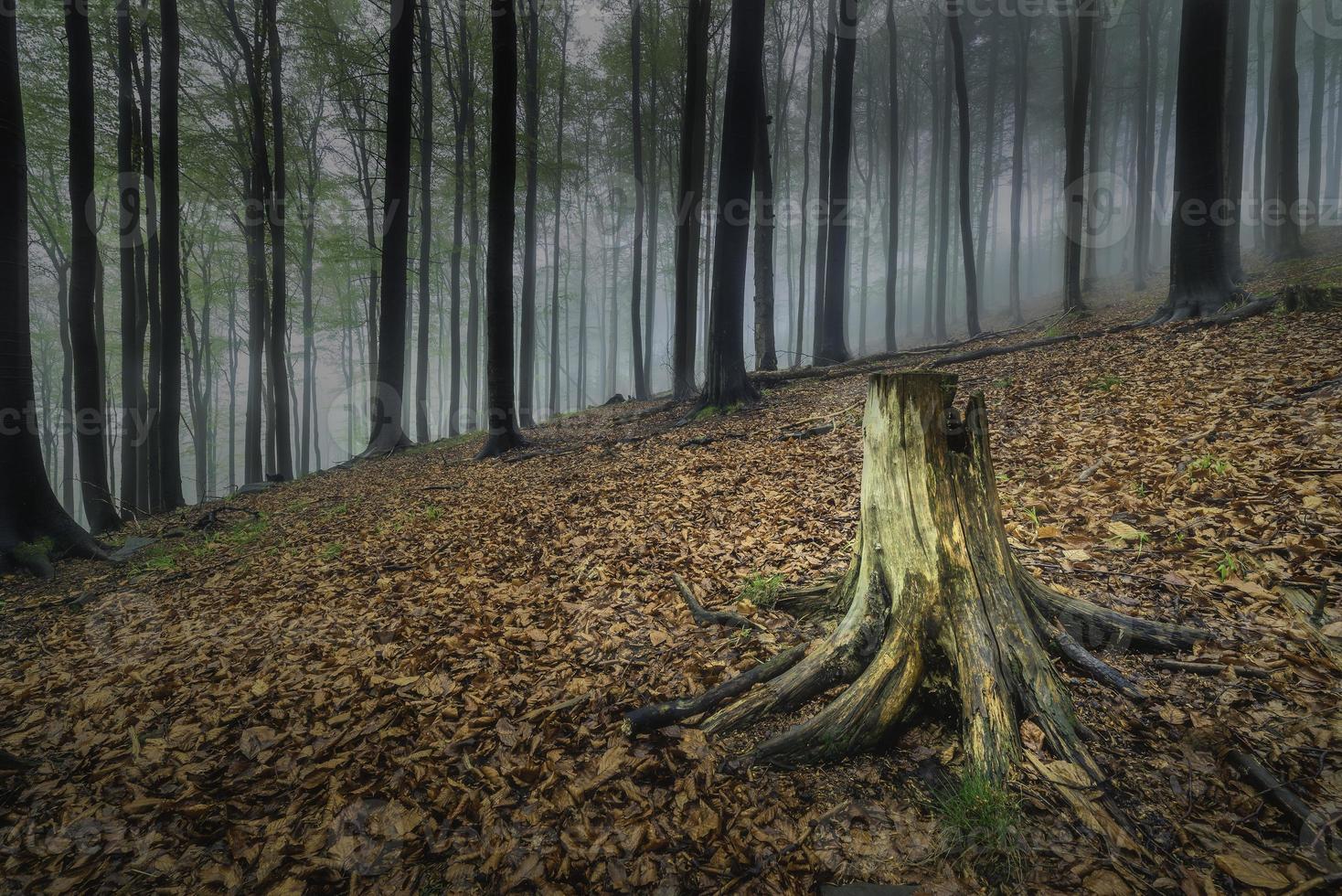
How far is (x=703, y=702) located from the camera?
251cm

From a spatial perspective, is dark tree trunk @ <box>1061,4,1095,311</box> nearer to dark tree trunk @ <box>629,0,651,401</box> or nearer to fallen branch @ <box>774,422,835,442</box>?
fallen branch @ <box>774,422,835,442</box>

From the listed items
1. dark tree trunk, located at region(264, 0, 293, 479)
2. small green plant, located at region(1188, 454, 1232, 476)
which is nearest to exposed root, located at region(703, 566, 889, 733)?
small green plant, located at region(1188, 454, 1232, 476)

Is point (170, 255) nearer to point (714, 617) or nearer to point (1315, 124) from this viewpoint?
point (714, 617)

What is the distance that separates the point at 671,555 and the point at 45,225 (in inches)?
939

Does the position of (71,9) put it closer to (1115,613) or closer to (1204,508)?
(1115,613)

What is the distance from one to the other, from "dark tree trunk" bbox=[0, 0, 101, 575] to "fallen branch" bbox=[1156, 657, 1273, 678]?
9868 mm

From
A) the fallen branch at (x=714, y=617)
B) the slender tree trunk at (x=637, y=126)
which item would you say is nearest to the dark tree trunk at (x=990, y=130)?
Result: the slender tree trunk at (x=637, y=126)

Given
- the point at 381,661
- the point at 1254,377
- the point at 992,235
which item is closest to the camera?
the point at 381,661

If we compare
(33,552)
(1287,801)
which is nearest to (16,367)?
(33,552)

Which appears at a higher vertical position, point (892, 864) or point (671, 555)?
point (671, 555)

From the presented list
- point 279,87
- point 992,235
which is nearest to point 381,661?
point 279,87

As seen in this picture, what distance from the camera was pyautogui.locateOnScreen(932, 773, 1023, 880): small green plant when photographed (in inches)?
67.6

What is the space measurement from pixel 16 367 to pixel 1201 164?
15772 millimetres

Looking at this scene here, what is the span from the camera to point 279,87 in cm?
1322
